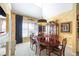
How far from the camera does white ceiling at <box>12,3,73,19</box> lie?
7.57 feet

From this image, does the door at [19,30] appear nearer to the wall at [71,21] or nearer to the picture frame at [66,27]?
the wall at [71,21]

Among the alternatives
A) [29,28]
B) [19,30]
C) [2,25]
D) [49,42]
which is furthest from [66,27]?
[2,25]

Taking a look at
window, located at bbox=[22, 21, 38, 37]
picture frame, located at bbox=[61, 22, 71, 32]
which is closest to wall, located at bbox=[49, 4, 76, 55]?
picture frame, located at bbox=[61, 22, 71, 32]

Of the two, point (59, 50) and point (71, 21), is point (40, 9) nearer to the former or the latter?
point (71, 21)

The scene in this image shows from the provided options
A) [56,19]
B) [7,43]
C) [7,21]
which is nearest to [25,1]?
[7,21]

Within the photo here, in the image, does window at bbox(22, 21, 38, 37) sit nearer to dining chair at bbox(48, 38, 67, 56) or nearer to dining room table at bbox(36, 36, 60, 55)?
dining room table at bbox(36, 36, 60, 55)

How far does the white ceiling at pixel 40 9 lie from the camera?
231 centimetres

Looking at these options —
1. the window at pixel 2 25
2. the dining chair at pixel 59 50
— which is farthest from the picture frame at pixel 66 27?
the window at pixel 2 25

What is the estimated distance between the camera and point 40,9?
2.34 metres

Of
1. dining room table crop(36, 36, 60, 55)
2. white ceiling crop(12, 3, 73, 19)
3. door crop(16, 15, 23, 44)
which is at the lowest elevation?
dining room table crop(36, 36, 60, 55)

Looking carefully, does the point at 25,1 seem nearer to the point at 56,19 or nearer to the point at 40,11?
the point at 40,11

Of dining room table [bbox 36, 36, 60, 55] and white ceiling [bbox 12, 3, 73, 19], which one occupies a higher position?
white ceiling [bbox 12, 3, 73, 19]

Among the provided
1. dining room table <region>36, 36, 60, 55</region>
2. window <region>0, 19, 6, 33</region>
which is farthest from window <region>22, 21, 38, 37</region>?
window <region>0, 19, 6, 33</region>

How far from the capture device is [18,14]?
2.27m
